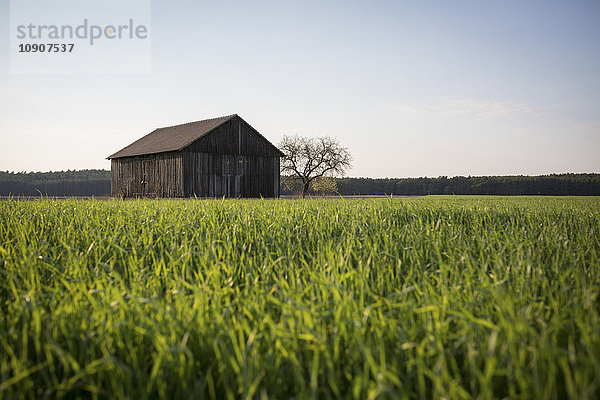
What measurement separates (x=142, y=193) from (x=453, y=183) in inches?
2719

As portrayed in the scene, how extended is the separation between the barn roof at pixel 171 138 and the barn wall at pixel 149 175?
1.76 feet

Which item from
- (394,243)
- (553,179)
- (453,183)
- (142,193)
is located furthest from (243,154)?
(553,179)

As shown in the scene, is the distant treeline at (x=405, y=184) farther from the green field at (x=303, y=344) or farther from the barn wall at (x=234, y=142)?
the green field at (x=303, y=344)

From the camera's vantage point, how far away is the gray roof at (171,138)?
32.2 metres

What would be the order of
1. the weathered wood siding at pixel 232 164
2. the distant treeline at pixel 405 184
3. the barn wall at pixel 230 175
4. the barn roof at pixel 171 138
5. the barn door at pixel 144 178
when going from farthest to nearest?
the distant treeline at pixel 405 184, the barn door at pixel 144 178, the barn roof at pixel 171 138, the weathered wood siding at pixel 232 164, the barn wall at pixel 230 175

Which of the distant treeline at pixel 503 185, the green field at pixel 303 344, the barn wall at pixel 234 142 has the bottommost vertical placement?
the green field at pixel 303 344

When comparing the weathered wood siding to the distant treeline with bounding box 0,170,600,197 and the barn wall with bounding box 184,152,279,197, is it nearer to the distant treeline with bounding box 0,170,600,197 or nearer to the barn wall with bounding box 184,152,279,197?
the barn wall with bounding box 184,152,279,197

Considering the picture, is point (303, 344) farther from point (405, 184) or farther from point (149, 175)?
point (405, 184)

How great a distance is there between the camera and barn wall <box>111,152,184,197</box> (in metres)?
31.2

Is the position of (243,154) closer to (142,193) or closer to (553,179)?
(142,193)

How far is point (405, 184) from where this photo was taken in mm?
90812

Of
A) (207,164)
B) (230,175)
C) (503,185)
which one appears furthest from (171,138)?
(503,185)

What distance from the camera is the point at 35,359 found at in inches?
106

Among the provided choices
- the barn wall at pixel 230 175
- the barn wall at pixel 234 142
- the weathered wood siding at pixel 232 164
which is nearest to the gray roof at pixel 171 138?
the barn wall at pixel 234 142
